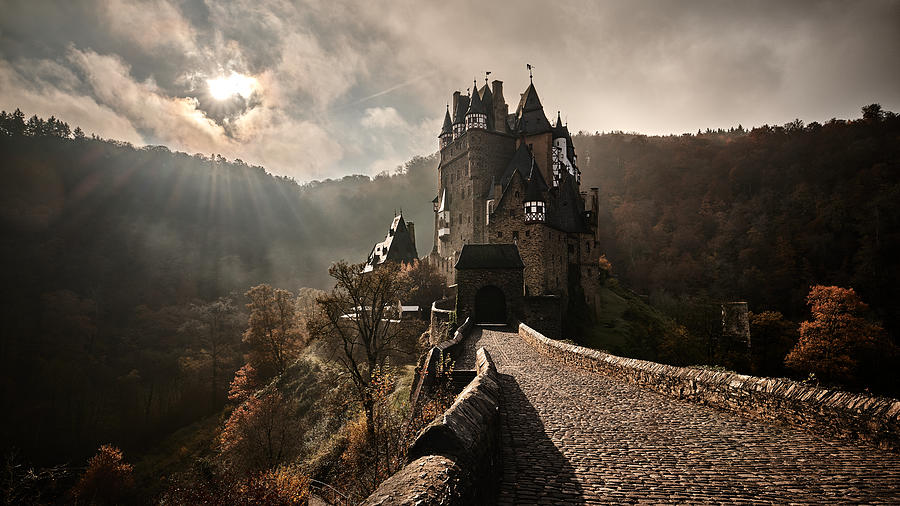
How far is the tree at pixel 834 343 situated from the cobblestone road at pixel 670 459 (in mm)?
31859

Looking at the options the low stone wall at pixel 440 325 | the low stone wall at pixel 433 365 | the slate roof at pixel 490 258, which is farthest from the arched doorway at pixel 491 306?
the low stone wall at pixel 433 365

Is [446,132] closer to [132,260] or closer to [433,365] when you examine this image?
[433,365]

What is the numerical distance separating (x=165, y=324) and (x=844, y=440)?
83163 millimetres

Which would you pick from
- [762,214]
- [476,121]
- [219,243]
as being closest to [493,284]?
[476,121]

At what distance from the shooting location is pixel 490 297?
2558 cm

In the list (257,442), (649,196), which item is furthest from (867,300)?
(257,442)

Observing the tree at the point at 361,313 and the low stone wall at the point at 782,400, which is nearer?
the low stone wall at the point at 782,400

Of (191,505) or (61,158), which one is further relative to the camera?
(61,158)

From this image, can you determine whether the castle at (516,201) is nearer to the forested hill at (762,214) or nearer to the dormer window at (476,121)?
the dormer window at (476,121)

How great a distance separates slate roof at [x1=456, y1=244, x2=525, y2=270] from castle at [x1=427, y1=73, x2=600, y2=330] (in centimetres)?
6

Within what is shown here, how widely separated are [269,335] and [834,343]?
47768 millimetres

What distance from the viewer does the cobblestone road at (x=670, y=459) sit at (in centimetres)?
463

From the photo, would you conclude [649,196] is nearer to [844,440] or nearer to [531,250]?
[531,250]

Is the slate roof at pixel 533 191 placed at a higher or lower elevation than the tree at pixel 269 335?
higher
